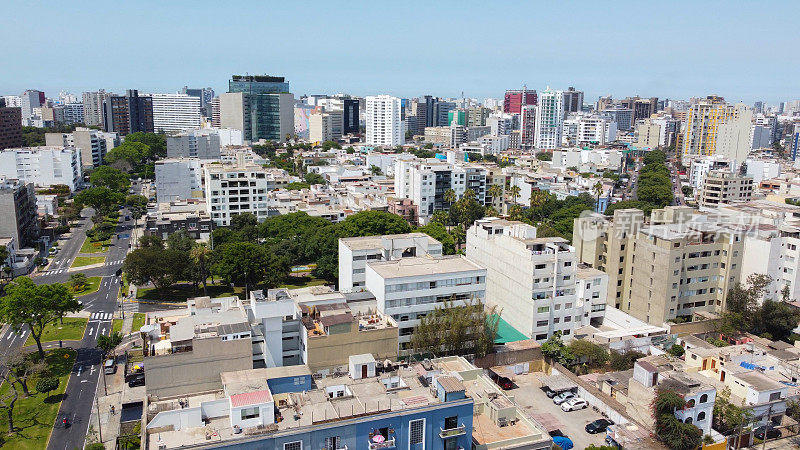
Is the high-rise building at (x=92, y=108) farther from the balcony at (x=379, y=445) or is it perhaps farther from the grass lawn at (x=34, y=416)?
the balcony at (x=379, y=445)

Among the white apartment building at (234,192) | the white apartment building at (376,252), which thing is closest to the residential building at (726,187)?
the white apartment building at (376,252)

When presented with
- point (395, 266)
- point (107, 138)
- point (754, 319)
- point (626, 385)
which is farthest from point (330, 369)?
point (107, 138)


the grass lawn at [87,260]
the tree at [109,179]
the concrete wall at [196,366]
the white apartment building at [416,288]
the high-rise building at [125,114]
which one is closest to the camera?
the concrete wall at [196,366]

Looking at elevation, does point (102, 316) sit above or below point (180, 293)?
below

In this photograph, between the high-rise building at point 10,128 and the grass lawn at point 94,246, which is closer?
the grass lawn at point 94,246

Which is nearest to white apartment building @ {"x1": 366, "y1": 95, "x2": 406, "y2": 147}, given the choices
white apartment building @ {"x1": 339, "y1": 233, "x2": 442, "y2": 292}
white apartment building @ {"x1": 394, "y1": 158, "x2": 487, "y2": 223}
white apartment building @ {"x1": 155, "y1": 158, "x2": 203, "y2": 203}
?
white apartment building @ {"x1": 394, "y1": 158, "x2": 487, "y2": 223}

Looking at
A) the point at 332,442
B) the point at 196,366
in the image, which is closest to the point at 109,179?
the point at 196,366

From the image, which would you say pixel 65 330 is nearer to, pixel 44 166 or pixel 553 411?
pixel 553 411

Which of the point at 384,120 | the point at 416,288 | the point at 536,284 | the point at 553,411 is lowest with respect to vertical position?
the point at 553,411
